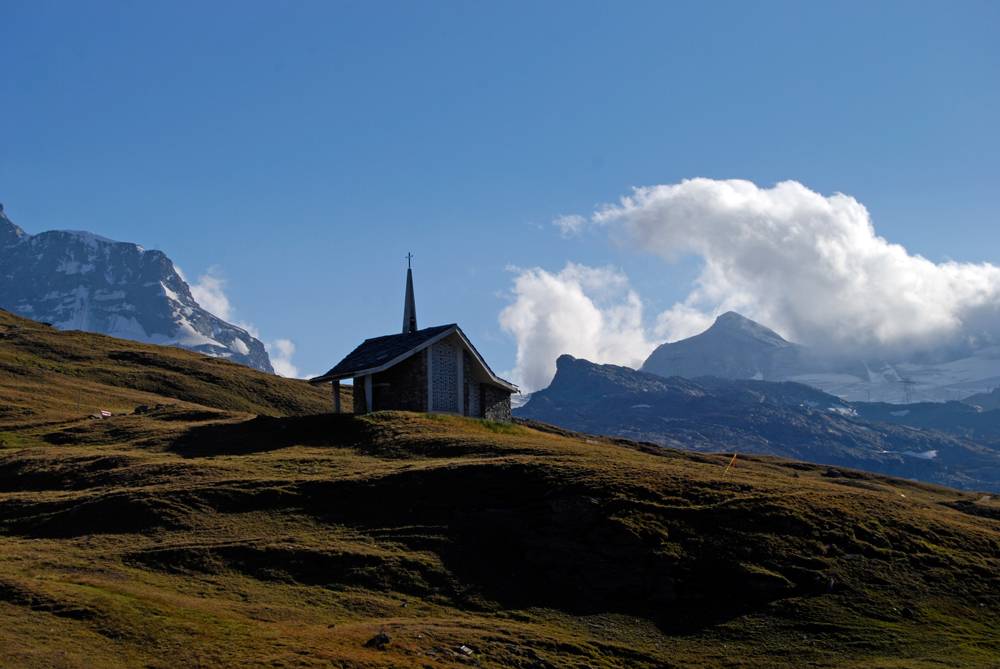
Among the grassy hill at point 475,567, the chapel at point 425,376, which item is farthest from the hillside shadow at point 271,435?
the chapel at point 425,376

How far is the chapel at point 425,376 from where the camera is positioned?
3988 cm

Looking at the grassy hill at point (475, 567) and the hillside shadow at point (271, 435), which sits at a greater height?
the hillside shadow at point (271, 435)

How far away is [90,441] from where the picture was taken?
38250mm

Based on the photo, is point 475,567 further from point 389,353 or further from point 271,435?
point 389,353

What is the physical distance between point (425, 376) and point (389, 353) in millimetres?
2266

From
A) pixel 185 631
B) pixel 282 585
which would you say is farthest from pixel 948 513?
pixel 185 631

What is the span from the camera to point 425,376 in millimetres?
39875

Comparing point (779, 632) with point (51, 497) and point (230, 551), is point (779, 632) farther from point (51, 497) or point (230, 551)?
point (51, 497)

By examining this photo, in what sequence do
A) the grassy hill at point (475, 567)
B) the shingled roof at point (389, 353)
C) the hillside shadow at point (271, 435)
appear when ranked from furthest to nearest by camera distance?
the shingled roof at point (389, 353) → the hillside shadow at point (271, 435) → the grassy hill at point (475, 567)

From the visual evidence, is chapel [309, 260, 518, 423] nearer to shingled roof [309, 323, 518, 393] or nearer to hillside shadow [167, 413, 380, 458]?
shingled roof [309, 323, 518, 393]

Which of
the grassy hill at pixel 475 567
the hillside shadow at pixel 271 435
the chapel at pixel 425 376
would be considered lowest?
the grassy hill at pixel 475 567

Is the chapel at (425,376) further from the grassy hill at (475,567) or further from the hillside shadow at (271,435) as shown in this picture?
the grassy hill at (475,567)

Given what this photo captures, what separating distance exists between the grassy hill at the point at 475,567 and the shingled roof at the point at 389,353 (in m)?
9.69

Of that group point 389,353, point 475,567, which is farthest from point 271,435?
point 475,567
